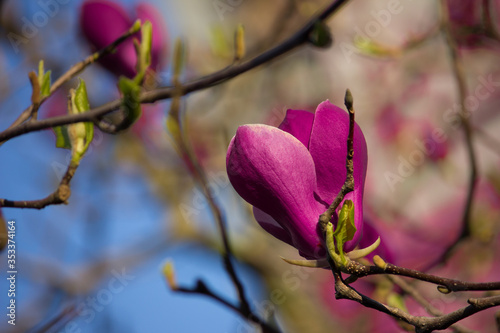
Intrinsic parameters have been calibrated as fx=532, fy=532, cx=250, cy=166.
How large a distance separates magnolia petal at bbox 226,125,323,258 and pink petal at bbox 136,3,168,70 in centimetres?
48

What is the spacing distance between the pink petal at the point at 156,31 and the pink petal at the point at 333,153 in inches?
19.2

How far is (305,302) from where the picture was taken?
2.51 meters

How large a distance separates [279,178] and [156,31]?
54cm

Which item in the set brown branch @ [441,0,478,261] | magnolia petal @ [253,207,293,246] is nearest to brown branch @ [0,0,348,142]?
magnolia petal @ [253,207,293,246]

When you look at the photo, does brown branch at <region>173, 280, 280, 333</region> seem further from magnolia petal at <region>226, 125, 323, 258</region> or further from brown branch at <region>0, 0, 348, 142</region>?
brown branch at <region>0, 0, 348, 142</region>

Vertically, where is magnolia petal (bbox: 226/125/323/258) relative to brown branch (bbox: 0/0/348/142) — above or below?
below

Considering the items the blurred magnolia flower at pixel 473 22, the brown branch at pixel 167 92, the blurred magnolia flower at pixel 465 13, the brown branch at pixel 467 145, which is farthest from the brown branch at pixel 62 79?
the blurred magnolia flower at pixel 465 13

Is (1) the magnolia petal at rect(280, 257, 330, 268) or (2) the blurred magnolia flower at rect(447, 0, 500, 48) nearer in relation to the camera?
(1) the magnolia petal at rect(280, 257, 330, 268)

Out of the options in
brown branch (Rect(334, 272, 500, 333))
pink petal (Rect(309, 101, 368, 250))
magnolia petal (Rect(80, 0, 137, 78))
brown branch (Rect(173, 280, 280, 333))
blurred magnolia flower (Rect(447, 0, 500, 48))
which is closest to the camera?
brown branch (Rect(334, 272, 500, 333))

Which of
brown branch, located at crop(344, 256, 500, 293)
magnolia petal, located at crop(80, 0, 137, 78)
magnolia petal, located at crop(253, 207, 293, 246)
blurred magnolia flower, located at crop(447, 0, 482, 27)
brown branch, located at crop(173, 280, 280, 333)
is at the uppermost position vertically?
magnolia petal, located at crop(80, 0, 137, 78)

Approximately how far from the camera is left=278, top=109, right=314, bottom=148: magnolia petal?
516 millimetres

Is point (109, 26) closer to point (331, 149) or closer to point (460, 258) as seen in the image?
point (331, 149)

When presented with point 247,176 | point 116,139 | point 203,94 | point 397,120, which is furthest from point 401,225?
point 247,176

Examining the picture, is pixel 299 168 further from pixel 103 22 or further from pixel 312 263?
pixel 103 22
